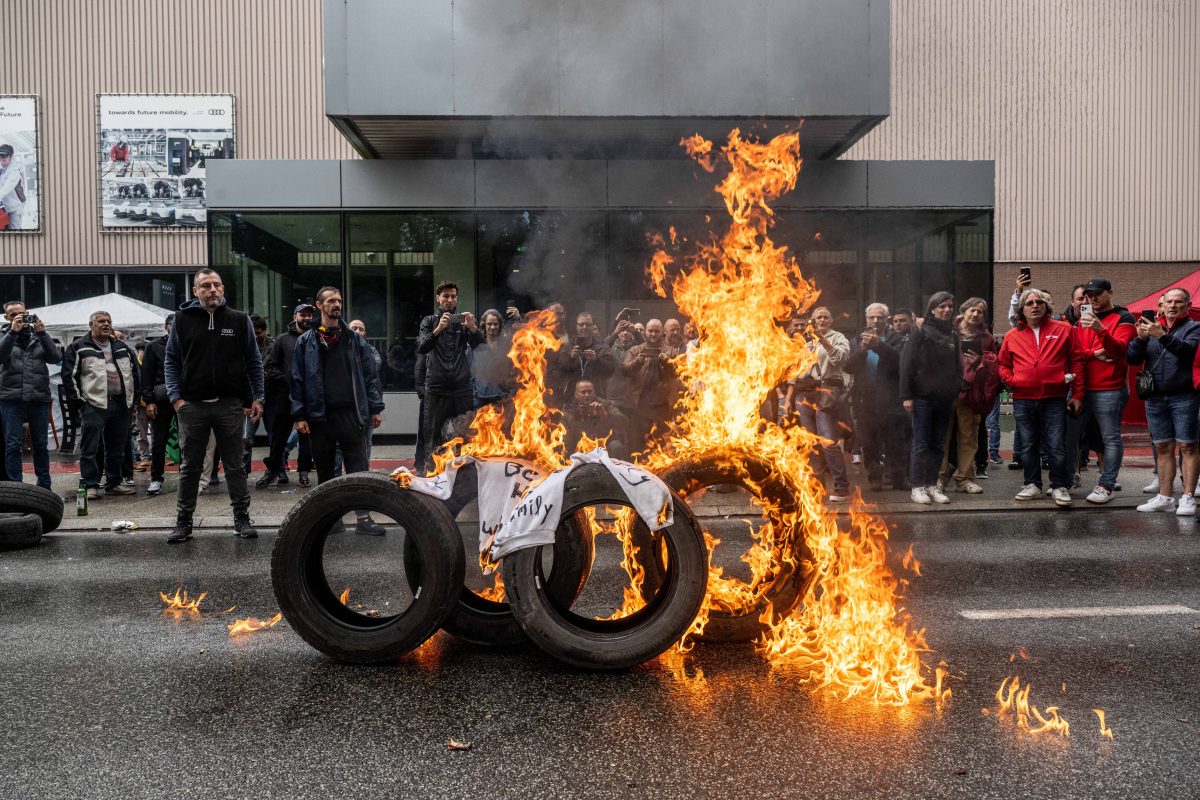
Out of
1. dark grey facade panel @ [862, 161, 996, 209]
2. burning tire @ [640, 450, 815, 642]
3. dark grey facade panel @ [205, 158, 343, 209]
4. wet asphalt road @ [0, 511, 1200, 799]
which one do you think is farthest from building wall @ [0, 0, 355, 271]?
burning tire @ [640, 450, 815, 642]

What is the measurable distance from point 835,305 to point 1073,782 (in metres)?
11.8

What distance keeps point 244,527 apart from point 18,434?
3.65m

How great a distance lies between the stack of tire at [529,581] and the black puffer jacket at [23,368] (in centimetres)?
663

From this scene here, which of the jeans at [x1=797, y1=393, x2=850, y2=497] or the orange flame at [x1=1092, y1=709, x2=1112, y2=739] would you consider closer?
the orange flame at [x1=1092, y1=709, x2=1112, y2=739]

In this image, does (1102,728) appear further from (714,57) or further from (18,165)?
(18,165)

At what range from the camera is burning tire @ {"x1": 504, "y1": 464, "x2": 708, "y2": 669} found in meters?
3.97

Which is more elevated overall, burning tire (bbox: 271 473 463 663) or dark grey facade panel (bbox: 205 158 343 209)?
dark grey facade panel (bbox: 205 158 343 209)

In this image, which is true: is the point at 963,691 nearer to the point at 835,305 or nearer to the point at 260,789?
the point at 260,789

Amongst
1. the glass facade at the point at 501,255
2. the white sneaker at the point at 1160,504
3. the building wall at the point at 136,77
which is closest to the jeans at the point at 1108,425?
the white sneaker at the point at 1160,504

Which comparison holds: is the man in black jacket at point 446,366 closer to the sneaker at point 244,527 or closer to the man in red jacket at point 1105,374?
the sneaker at point 244,527

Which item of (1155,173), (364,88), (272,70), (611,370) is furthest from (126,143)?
(1155,173)

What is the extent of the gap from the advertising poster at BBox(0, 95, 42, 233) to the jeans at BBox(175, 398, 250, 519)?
1872cm

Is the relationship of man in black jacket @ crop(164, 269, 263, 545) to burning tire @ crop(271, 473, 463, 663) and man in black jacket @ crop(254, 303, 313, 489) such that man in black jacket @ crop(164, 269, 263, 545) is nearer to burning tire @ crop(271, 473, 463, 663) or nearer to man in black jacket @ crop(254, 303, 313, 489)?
man in black jacket @ crop(254, 303, 313, 489)

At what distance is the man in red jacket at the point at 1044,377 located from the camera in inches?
339
